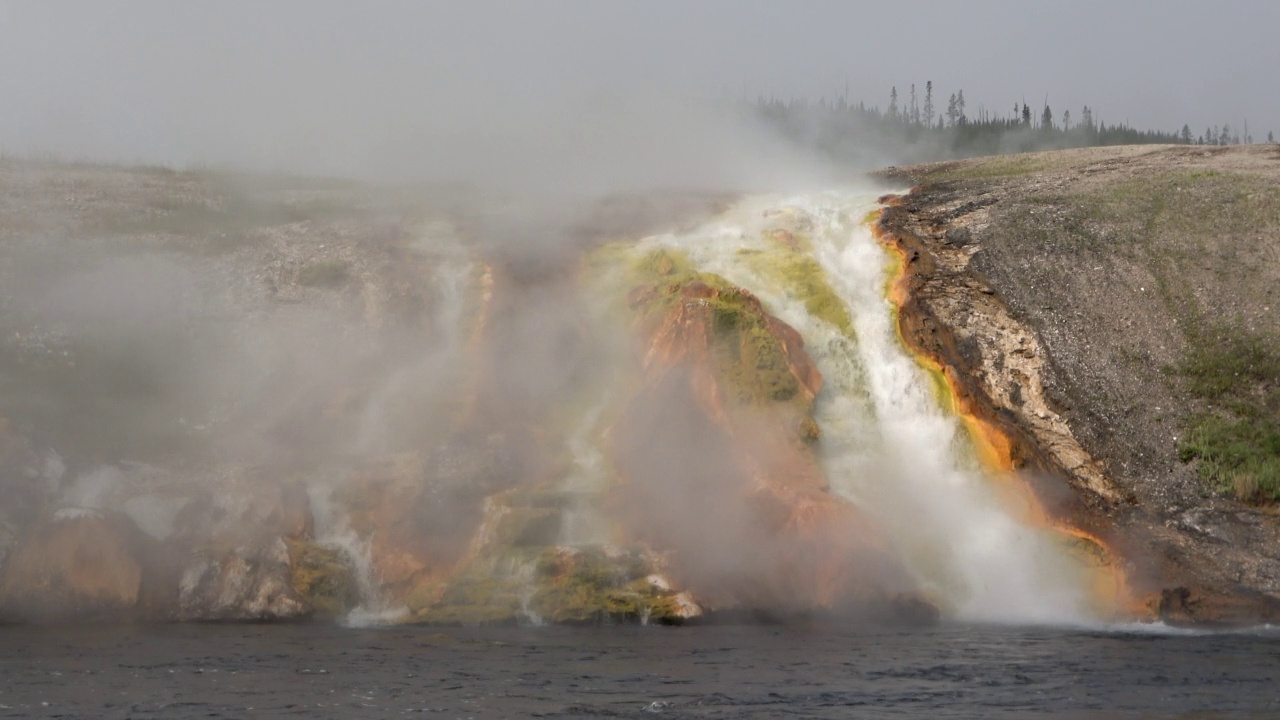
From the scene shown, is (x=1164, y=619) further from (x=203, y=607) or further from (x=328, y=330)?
(x=328, y=330)

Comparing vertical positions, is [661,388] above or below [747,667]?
above

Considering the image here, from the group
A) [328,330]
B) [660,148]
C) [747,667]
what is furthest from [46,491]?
[660,148]

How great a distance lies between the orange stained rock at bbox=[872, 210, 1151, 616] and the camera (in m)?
23.2

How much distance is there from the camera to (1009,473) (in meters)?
25.8

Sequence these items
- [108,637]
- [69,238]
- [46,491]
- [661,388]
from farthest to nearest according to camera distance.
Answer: [69,238] → [661,388] → [46,491] → [108,637]

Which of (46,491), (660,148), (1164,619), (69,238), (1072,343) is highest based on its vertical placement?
(660,148)

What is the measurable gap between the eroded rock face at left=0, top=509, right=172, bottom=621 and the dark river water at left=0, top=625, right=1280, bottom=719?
1025 millimetres

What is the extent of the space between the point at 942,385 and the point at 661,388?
21.5ft

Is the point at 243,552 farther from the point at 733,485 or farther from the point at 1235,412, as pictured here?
the point at 1235,412

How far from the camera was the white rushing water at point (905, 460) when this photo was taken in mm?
23719

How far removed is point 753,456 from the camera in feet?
83.8

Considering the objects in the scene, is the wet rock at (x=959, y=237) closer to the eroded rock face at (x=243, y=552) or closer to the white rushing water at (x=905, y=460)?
the white rushing water at (x=905, y=460)

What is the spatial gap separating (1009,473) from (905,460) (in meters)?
2.20

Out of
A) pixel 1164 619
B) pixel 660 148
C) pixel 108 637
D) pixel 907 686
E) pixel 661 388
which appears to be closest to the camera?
pixel 907 686
